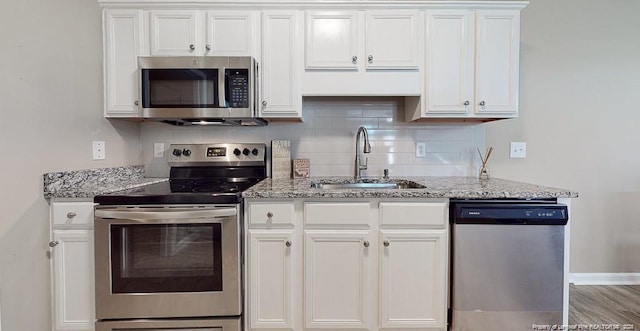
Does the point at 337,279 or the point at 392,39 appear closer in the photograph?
the point at 337,279

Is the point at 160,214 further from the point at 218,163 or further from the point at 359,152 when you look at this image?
the point at 359,152

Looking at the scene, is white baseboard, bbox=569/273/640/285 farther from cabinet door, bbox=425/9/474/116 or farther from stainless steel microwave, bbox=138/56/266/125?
stainless steel microwave, bbox=138/56/266/125

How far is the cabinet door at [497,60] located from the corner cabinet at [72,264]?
240cm

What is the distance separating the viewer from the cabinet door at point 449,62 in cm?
198

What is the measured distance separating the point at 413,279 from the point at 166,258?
1.30 metres

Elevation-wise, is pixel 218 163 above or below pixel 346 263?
above

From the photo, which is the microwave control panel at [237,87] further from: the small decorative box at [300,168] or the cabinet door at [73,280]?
the cabinet door at [73,280]

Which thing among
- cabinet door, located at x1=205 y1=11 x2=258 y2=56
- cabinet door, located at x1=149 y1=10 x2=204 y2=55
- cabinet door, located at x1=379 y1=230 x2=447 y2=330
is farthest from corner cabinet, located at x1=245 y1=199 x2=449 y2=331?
cabinet door, located at x1=149 y1=10 x2=204 y2=55

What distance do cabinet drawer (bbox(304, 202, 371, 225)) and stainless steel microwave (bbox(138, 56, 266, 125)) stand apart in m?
0.76

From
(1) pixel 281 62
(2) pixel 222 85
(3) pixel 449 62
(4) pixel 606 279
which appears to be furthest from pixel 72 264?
(4) pixel 606 279

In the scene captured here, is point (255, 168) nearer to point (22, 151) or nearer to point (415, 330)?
point (22, 151)

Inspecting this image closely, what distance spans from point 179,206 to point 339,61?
1292 mm

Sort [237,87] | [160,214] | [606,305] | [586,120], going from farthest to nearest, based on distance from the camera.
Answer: [586,120] → [606,305] → [237,87] → [160,214]

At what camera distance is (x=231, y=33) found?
1985mm
